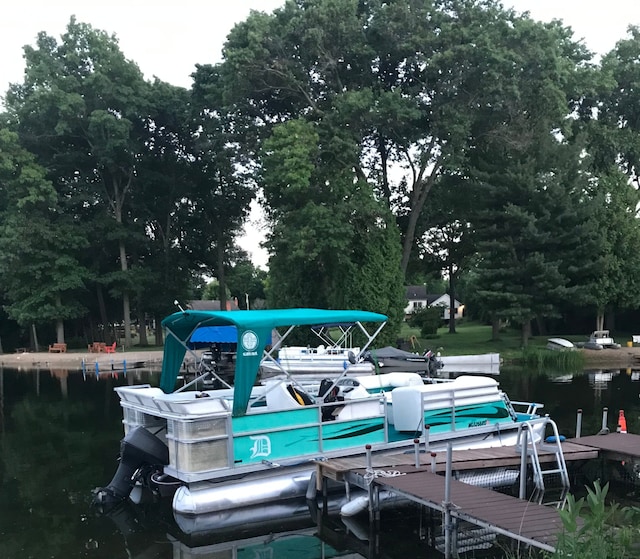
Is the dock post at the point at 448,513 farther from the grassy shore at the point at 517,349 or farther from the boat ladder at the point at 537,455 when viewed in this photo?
the grassy shore at the point at 517,349

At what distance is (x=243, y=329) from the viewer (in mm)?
10258

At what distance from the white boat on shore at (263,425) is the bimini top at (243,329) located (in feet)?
0.06

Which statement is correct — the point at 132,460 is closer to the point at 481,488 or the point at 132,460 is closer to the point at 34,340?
the point at 481,488

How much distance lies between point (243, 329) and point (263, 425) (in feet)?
5.36

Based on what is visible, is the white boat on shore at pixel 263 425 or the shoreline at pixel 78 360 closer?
the white boat on shore at pixel 263 425

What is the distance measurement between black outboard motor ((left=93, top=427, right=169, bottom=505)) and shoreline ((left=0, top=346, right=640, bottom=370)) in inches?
954

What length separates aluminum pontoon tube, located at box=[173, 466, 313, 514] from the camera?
9.65 m

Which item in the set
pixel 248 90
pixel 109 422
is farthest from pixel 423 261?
pixel 109 422

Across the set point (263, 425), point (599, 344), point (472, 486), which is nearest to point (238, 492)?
point (263, 425)

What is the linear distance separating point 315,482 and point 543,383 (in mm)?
17152

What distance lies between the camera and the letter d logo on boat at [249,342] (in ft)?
33.6

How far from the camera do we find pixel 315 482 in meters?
10.4

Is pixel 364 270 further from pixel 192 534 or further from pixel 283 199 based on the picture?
pixel 192 534

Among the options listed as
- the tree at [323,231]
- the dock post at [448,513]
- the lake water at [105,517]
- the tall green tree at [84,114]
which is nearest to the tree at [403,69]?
the tree at [323,231]
